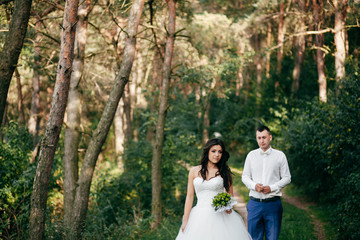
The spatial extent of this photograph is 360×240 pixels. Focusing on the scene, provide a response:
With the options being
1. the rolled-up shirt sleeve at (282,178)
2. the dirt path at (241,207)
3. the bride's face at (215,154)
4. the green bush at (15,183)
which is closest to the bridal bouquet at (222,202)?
the bride's face at (215,154)

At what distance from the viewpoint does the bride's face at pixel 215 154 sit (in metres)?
5.25

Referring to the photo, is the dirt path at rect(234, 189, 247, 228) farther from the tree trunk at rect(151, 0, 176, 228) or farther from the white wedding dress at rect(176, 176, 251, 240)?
the white wedding dress at rect(176, 176, 251, 240)

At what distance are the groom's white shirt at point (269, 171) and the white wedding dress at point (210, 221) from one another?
0.58 m

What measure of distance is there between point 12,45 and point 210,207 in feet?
15.4

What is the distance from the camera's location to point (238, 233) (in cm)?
513

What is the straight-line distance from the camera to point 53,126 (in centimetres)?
682

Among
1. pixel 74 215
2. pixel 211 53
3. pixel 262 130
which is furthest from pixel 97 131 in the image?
pixel 211 53

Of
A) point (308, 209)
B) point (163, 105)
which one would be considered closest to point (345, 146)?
point (308, 209)

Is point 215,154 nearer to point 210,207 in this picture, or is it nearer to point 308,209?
point 210,207

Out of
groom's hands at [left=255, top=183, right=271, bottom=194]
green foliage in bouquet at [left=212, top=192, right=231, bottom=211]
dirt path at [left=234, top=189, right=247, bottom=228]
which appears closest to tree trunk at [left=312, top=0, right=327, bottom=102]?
dirt path at [left=234, top=189, right=247, bottom=228]

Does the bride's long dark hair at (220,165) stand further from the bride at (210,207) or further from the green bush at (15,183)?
the green bush at (15,183)

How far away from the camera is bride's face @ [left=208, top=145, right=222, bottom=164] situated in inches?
207

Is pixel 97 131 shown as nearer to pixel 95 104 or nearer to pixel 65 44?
pixel 65 44

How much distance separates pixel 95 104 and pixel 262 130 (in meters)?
17.4
